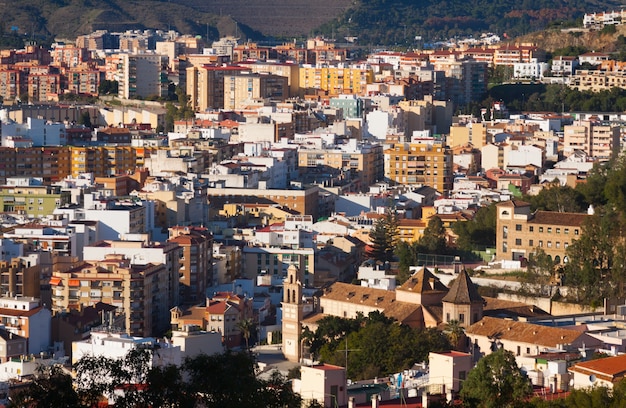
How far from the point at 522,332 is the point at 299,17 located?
69.0m

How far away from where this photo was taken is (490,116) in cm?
4756

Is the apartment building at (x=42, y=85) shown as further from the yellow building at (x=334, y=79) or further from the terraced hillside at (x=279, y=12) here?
the terraced hillside at (x=279, y=12)

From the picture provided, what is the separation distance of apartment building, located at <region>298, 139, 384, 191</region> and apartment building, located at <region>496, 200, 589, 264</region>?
11489 millimetres

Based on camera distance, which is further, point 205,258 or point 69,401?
point 205,258

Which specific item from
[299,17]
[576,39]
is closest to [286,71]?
[576,39]

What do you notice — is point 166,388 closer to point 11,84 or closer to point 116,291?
point 116,291

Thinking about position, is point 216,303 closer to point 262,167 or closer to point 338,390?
point 338,390

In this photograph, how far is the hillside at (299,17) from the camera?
3027 inches

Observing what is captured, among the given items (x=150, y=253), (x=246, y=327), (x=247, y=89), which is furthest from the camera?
(x=247, y=89)

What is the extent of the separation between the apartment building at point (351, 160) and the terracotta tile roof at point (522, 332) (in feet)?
54.4

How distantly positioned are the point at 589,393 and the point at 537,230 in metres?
10.8

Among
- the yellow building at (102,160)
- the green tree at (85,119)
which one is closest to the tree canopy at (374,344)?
the yellow building at (102,160)

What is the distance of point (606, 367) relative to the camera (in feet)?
55.5

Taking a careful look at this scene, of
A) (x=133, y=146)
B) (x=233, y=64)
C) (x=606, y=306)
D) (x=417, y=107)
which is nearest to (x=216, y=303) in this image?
(x=606, y=306)
